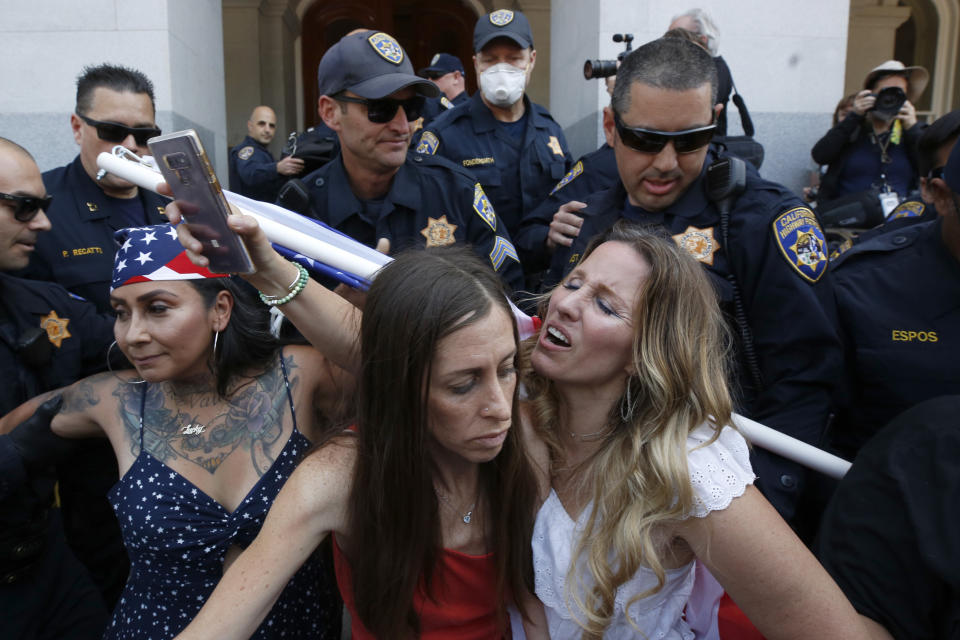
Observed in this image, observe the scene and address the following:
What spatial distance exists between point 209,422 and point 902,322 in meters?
2.08

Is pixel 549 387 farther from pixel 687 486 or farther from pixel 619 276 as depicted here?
pixel 687 486

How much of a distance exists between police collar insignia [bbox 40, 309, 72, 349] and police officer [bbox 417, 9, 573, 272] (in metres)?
2.01

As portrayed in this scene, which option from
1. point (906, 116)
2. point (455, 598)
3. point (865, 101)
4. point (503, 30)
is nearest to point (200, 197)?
point (455, 598)

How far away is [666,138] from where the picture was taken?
7.30 feet

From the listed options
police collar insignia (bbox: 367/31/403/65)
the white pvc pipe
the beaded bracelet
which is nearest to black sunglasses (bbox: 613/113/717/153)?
the white pvc pipe

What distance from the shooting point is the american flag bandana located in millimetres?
1970

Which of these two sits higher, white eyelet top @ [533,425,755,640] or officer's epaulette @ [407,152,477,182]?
officer's epaulette @ [407,152,477,182]

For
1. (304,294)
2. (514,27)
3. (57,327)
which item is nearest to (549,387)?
(304,294)

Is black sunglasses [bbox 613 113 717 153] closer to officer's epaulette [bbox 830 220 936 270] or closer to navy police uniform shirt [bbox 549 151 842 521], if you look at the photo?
navy police uniform shirt [bbox 549 151 842 521]

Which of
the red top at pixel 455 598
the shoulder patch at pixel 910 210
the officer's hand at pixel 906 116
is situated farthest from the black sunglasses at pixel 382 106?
the officer's hand at pixel 906 116

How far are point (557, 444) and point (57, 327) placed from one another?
1734 mm

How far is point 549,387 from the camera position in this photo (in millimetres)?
1974

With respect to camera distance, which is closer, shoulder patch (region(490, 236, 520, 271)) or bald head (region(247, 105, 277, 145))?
shoulder patch (region(490, 236, 520, 271))

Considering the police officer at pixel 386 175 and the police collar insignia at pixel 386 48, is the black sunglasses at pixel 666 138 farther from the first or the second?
the police collar insignia at pixel 386 48
